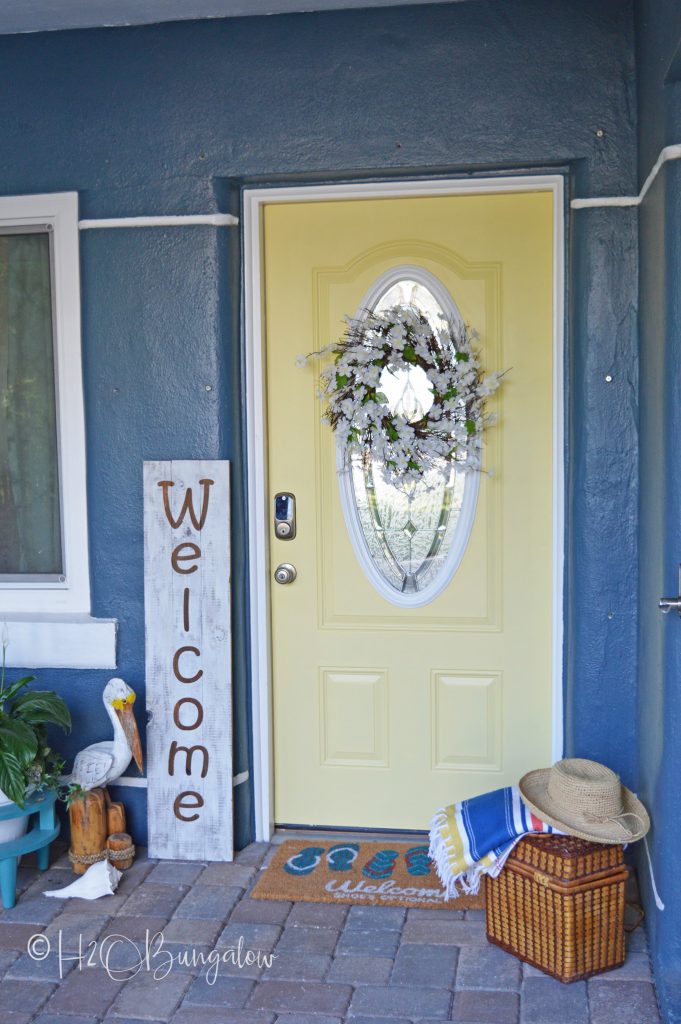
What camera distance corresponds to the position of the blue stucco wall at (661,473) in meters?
2.45

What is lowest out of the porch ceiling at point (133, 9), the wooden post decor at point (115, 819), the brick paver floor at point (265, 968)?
the brick paver floor at point (265, 968)

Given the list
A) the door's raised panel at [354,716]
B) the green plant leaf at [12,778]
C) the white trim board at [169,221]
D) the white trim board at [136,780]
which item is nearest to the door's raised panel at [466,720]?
the door's raised panel at [354,716]

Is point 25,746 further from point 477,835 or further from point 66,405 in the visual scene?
point 477,835

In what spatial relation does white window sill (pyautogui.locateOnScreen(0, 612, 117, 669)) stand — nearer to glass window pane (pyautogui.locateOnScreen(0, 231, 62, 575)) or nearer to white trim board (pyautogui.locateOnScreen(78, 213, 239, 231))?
glass window pane (pyautogui.locateOnScreen(0, 231, 62, 575))

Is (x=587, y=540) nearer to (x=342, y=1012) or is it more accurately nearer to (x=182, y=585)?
(x=182, y=585)

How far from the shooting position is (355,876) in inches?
129

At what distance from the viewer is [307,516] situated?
11.6ft

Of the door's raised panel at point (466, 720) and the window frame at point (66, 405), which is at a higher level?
the window frame at point (66, 405)

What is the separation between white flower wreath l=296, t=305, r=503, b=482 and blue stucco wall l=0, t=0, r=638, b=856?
329mm

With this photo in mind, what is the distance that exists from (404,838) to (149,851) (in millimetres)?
875

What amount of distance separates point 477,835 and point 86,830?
1315 millimetres

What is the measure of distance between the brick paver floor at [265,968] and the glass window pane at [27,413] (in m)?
1.15

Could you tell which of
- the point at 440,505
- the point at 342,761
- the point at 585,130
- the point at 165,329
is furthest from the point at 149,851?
the point at 585,130

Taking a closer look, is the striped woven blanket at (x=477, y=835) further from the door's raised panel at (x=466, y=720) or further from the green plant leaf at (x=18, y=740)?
the green plant leaf at (x=18, y=740)
